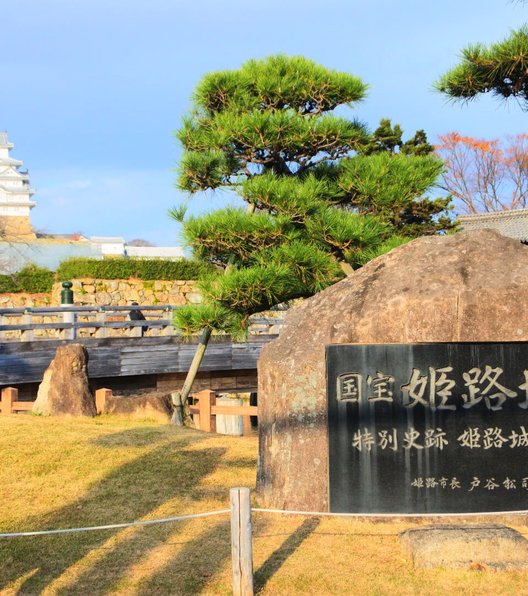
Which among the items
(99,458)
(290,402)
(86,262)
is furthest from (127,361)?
(86,262)

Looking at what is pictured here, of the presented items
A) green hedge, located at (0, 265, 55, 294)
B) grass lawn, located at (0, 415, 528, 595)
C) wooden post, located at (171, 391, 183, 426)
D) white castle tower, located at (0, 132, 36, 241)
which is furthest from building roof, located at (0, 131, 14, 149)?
grass lawn, located at (0, 415, 528, 595)

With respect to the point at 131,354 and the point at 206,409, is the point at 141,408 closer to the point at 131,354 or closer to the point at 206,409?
the point at 206,409

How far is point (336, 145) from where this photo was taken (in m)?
14.5

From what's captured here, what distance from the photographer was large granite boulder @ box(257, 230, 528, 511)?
7.52 metres

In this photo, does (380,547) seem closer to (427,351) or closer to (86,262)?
(427,351)

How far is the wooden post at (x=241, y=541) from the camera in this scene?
19.5 ft

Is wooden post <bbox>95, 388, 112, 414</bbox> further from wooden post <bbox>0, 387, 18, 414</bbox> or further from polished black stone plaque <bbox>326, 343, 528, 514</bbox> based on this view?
polished black stone plaque <bbox>326, 343, 528, 514</bbox>

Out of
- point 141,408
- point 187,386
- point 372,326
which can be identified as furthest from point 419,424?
point 187,386

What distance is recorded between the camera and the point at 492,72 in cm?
1010

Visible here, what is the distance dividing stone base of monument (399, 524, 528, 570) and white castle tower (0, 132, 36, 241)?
4705 centimetres

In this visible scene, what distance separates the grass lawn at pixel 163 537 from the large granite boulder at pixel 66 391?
294cm

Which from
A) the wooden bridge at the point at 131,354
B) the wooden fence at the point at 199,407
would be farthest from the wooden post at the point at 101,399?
the wooden bridge at the point at 131,354

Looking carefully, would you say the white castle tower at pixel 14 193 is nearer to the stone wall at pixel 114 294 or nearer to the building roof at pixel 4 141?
the building roof at pixel 4 141

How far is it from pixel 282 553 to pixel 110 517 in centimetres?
199
